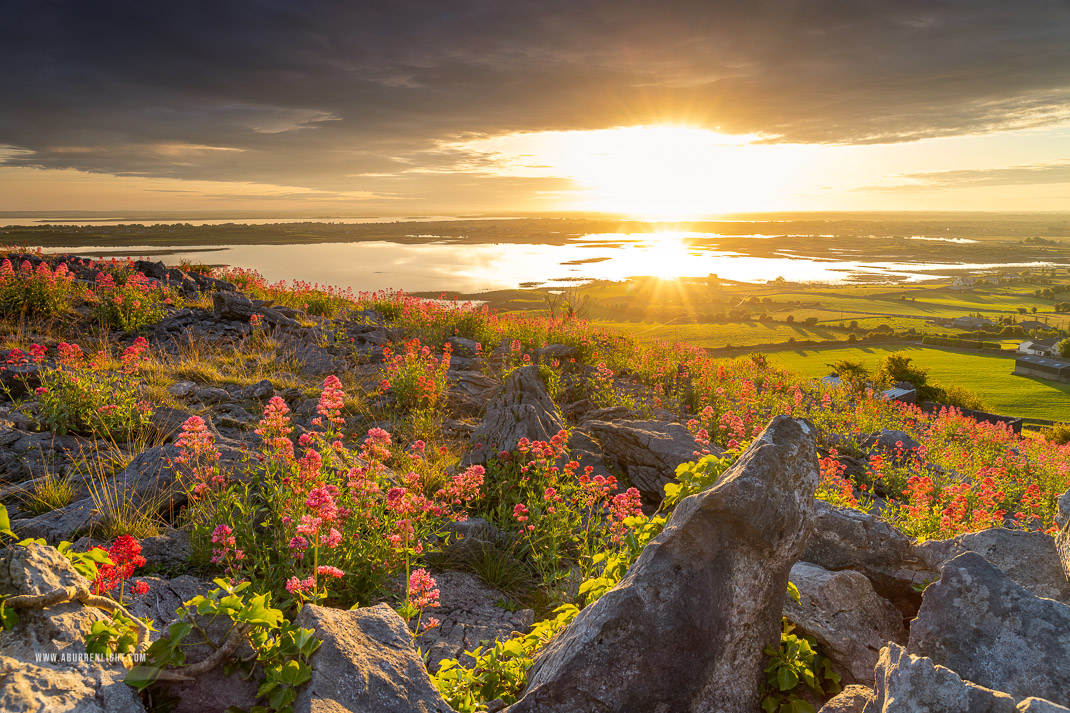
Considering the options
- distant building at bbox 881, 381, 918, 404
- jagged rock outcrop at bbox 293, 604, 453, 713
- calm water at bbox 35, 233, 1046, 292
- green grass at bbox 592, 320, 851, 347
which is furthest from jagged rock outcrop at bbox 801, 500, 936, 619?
green grass at bbox 592, 320, 851, 347

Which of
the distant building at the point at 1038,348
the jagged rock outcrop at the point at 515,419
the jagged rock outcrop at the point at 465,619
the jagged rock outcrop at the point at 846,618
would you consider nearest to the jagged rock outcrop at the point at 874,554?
the jagged rock outcrop at the point at 846,618

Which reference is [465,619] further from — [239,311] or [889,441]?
[239,311]

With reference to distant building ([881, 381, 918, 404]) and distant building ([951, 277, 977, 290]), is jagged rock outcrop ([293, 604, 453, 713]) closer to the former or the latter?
distant building ([881, 381, 918, 404])

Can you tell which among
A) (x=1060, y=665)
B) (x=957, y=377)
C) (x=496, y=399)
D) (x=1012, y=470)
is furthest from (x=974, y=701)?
(x=957, y=377)

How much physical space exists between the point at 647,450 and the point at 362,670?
232 inches

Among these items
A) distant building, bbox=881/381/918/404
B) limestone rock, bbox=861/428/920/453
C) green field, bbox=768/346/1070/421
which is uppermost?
limestone rock, bbox=861/428/920/453

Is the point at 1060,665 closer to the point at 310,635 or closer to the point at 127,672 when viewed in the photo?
the point at 310,635

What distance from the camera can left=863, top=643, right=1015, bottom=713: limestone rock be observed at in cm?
202

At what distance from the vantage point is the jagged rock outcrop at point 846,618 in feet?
11.1

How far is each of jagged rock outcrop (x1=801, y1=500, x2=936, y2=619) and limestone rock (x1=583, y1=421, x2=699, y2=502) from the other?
3.01m

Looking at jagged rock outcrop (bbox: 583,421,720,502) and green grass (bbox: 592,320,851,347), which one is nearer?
jagged rock outcrop (bbox: 583,421,720,502)

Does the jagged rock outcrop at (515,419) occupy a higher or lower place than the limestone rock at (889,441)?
higher

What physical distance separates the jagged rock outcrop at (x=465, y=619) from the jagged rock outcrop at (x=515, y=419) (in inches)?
79.8

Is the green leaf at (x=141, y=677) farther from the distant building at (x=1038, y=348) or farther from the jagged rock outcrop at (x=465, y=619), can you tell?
the distant building at (x=1038, y=348)
